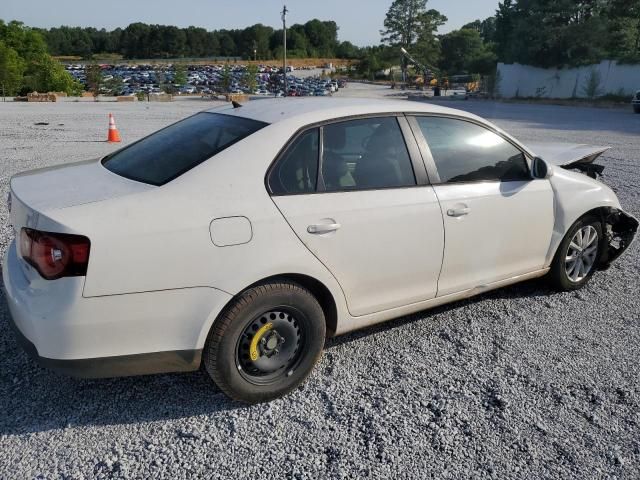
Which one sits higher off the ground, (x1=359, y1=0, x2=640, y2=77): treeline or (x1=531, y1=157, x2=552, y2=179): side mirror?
(x1=359, y1=0, x2=640, y2=77): treeline

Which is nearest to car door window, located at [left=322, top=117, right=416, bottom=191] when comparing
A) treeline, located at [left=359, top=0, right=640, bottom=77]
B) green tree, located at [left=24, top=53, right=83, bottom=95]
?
treeline, located at [left=359, top=0, right=640, bottom=77]

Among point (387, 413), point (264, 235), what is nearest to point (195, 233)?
point (264, 235)

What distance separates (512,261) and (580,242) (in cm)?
91

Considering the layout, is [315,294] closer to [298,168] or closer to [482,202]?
[298,168]

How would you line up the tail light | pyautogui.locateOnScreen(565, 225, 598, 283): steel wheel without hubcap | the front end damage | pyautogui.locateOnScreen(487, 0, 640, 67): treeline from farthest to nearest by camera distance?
1. pyautogui.locateOnScreen(487, 0, 640, 67): treeline
2. the front end damage
3. pyautogui.locateOnScreen(565, 225, 598, 283): steel wheel without hubcap
4. the tail light

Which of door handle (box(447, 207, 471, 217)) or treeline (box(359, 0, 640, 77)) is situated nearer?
door handle (box(447, 207, 471, 217))

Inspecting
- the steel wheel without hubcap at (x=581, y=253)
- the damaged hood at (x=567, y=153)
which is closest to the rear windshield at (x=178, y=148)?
the steel wheel without hubcap at (x=581, y=253)

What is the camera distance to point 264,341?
2.78 metres

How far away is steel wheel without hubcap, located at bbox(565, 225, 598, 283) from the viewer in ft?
14.0

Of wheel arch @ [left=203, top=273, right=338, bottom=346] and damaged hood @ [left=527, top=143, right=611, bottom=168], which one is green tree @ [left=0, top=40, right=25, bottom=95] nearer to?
damaged hood @ [left=527, top=143, right=611, bottom=168]

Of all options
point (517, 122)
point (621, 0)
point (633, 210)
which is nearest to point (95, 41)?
point (621, 0)

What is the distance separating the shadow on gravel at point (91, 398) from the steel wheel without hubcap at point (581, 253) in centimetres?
297

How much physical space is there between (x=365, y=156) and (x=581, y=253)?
2.33 m

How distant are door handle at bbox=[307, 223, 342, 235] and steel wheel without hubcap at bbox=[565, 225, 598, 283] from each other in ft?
7.68
